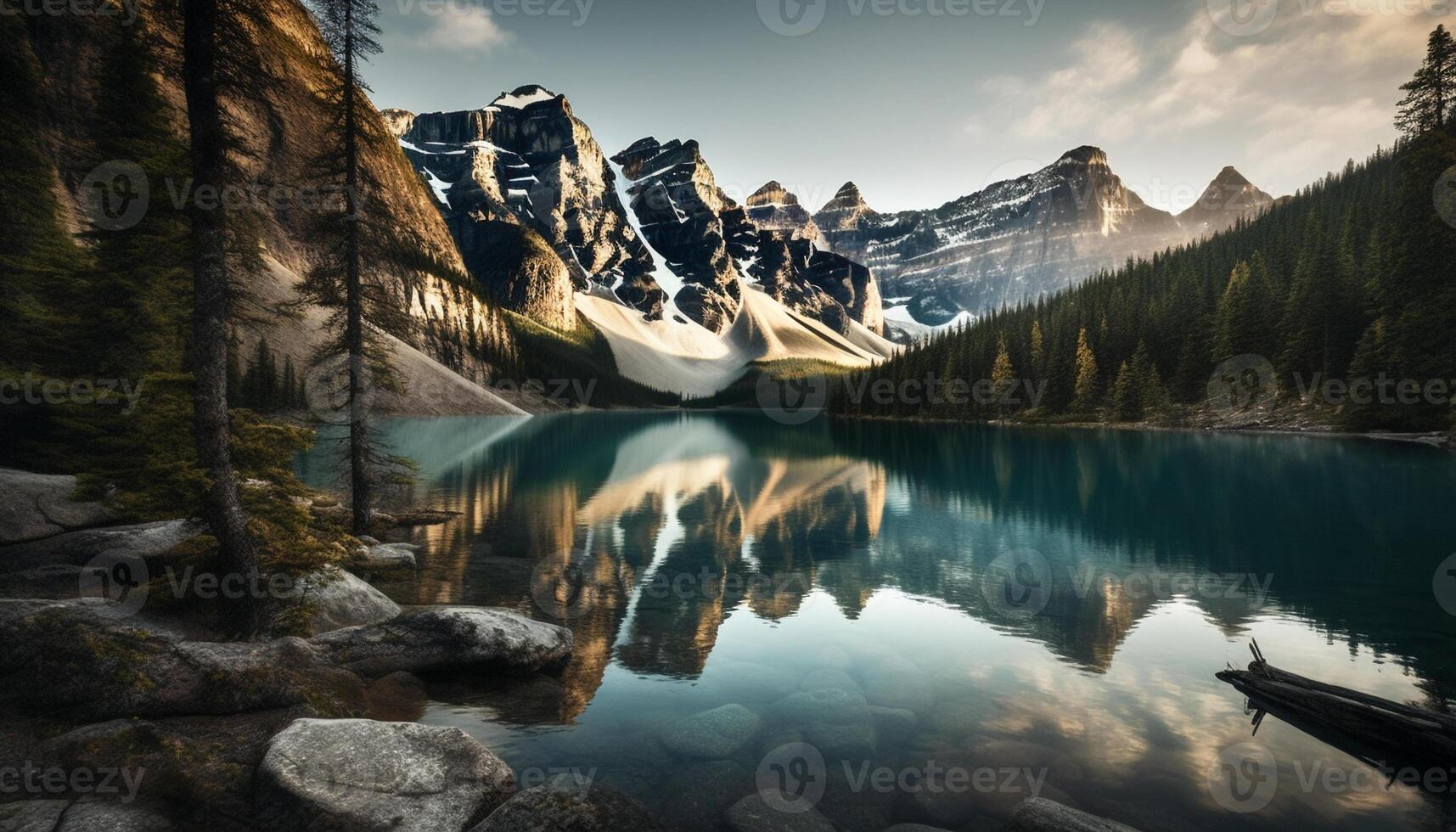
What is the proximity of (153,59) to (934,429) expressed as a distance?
314 feet

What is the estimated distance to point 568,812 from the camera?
664 centimetres

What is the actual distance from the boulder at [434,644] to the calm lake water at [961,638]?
17.7 inches

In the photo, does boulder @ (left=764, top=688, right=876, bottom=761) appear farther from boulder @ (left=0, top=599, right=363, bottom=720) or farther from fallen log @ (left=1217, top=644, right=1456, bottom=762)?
boulder @ (left=0, top=599, right=363, bottom=720)

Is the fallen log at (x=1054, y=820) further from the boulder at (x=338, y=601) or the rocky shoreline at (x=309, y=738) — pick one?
the boulder at (x=338, y=601)

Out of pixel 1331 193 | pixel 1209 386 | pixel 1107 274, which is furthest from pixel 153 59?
pixel 1331 193

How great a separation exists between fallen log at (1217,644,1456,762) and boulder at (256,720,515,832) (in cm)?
1210

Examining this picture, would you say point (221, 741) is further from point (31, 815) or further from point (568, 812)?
point (568, 812)

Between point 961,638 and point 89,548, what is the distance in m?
20.5

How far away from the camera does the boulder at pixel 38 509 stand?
48.1ft

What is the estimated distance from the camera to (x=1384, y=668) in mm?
11969

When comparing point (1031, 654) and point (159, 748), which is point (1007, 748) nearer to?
point (1031, 654)
